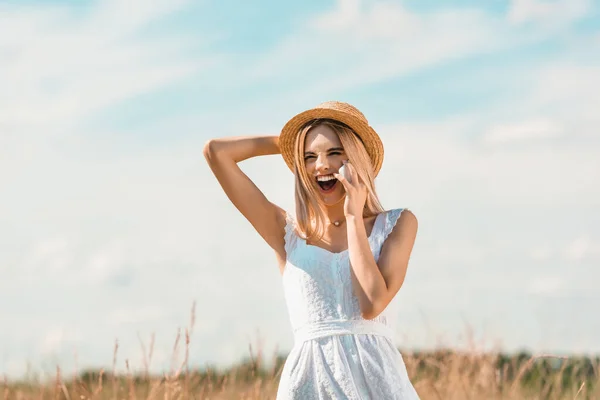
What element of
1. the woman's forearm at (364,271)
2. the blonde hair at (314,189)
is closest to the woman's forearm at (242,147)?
the blonde hair at (314,189)

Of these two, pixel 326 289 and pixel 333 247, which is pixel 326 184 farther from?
pixel 326 289

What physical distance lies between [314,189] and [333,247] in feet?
0.90

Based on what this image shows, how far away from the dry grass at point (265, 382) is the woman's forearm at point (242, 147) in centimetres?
108

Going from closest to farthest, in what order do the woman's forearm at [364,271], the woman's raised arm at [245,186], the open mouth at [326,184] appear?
the woman's forearm at [364,271] → the open mouth at [326,184] → the woman's raised arm at [245,186]

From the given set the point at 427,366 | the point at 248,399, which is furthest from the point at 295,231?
the point at 427,366

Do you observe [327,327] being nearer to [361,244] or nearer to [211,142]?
[361,244]

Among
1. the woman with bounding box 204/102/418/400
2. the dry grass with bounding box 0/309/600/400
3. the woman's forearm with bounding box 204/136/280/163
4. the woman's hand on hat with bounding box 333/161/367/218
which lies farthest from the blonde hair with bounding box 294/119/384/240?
the dry grass with bounding box 0/309/600/400

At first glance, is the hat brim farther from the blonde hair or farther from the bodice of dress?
the bodice of dress

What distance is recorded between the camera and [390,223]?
385 centimetres

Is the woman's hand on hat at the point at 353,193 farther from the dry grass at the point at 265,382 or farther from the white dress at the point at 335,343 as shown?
the dry grass at the point at 265,382

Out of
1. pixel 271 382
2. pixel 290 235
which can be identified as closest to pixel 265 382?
pixel 271 382

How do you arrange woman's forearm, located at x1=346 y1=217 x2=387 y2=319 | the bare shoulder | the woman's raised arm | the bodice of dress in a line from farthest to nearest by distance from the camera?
the woman's raised arm → the bare shoulder → the bodice of dress → woman's forearm, located at x1=346 y1=217 x2=387 y2=319

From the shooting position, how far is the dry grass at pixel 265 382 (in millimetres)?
4934

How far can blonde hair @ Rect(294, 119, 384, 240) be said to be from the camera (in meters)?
3.93
